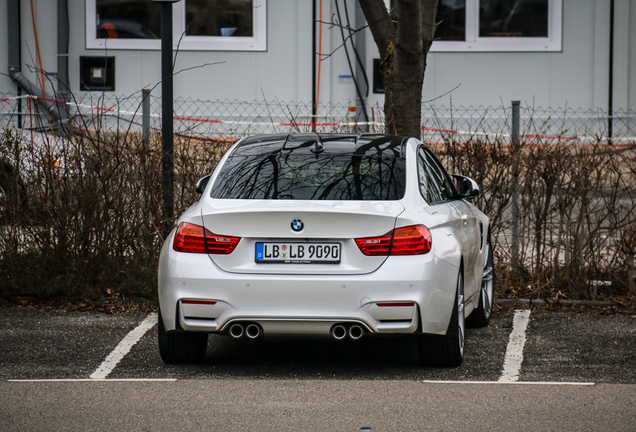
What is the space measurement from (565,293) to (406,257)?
3.58 m

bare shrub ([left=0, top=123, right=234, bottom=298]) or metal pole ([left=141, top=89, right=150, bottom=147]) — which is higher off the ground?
metal pole ([left=141, top=89, right=150, bottom=147])

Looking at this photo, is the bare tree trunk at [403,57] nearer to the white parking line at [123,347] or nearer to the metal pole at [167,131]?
the metal pole at [167,131]

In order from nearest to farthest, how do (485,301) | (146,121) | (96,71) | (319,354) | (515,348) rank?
(319,354)
(515,348)
(485,301)
(146,121)
(96,71)

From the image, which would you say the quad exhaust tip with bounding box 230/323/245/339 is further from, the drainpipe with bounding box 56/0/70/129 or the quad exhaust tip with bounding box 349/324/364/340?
the drainpipe with bounding box 56/0/70/129

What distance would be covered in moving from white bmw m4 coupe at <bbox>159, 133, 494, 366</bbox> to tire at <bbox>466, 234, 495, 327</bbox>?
150cm

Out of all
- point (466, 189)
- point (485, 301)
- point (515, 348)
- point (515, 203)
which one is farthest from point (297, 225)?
point (515, 203)

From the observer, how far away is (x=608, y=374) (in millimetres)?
5922

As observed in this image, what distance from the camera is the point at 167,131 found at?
8875mm

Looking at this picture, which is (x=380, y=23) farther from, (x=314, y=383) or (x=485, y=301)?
(x=314, y=383)

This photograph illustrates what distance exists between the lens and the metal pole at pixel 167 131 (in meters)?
8.76

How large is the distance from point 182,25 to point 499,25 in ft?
16.9

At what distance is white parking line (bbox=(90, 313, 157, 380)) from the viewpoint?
6.02 m

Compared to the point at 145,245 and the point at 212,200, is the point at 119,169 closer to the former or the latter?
the point at 145,245

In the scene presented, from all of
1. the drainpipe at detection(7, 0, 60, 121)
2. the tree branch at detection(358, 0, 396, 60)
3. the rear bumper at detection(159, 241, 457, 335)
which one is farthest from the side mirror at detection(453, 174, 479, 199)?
the drainpipe at detection(7, 0, 60, 121)
